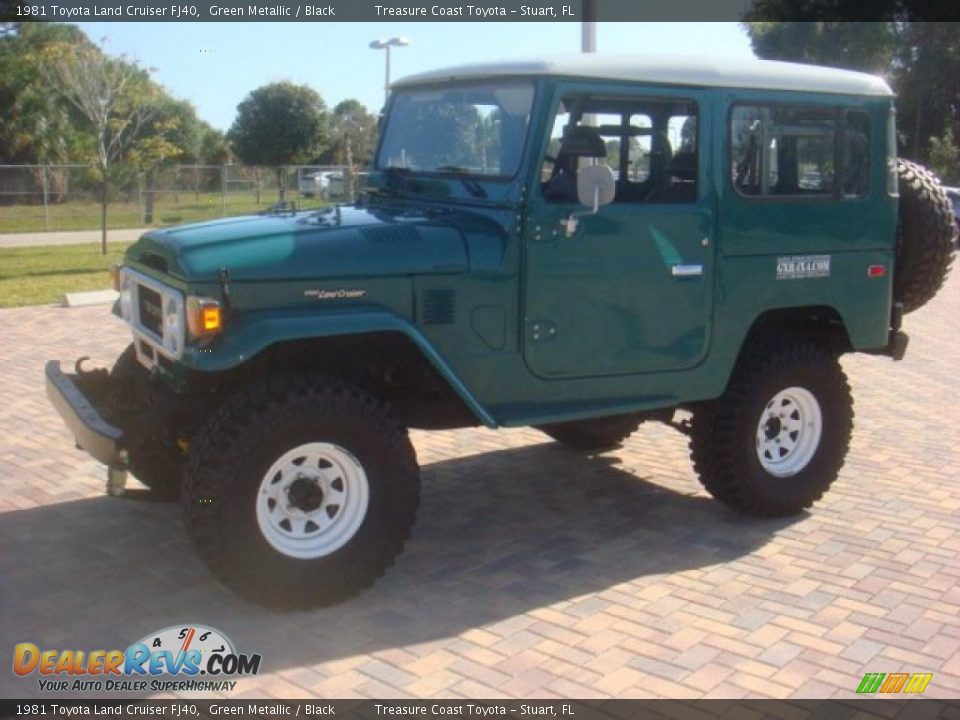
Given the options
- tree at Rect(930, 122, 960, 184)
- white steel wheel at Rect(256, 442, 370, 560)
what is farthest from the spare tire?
tree at Rect(930, 122, 960, 184)

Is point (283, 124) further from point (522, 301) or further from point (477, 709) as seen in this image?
point (477, 709)

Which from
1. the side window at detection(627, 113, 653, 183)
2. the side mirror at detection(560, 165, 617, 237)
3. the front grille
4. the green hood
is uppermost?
the side window at detection(627, 113, 653, 183)

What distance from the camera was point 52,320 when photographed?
38.0 feet

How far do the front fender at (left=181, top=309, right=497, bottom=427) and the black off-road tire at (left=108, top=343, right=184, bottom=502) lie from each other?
23.7 inches

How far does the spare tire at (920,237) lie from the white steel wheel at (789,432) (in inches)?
39.1

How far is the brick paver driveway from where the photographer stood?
402cm

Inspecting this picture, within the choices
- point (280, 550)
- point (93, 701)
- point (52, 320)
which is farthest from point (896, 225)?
point (52, 320)

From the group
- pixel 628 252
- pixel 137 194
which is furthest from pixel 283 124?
pixel 628 252

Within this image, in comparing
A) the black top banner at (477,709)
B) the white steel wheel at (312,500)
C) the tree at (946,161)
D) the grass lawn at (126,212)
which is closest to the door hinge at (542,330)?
the white steel wheel at (312,500)

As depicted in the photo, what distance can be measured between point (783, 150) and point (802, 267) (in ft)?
2.07

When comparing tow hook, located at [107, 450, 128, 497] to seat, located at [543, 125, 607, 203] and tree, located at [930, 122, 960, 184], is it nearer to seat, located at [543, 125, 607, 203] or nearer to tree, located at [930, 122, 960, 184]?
seat, located at [543, 125, 607, 203]

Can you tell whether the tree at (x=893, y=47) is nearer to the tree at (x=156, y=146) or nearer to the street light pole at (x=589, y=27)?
the tree at (x=156, y=146)

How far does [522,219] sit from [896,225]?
2.52m

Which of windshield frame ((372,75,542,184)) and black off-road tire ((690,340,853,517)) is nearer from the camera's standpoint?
windshield frame ((372,75,542,184))
